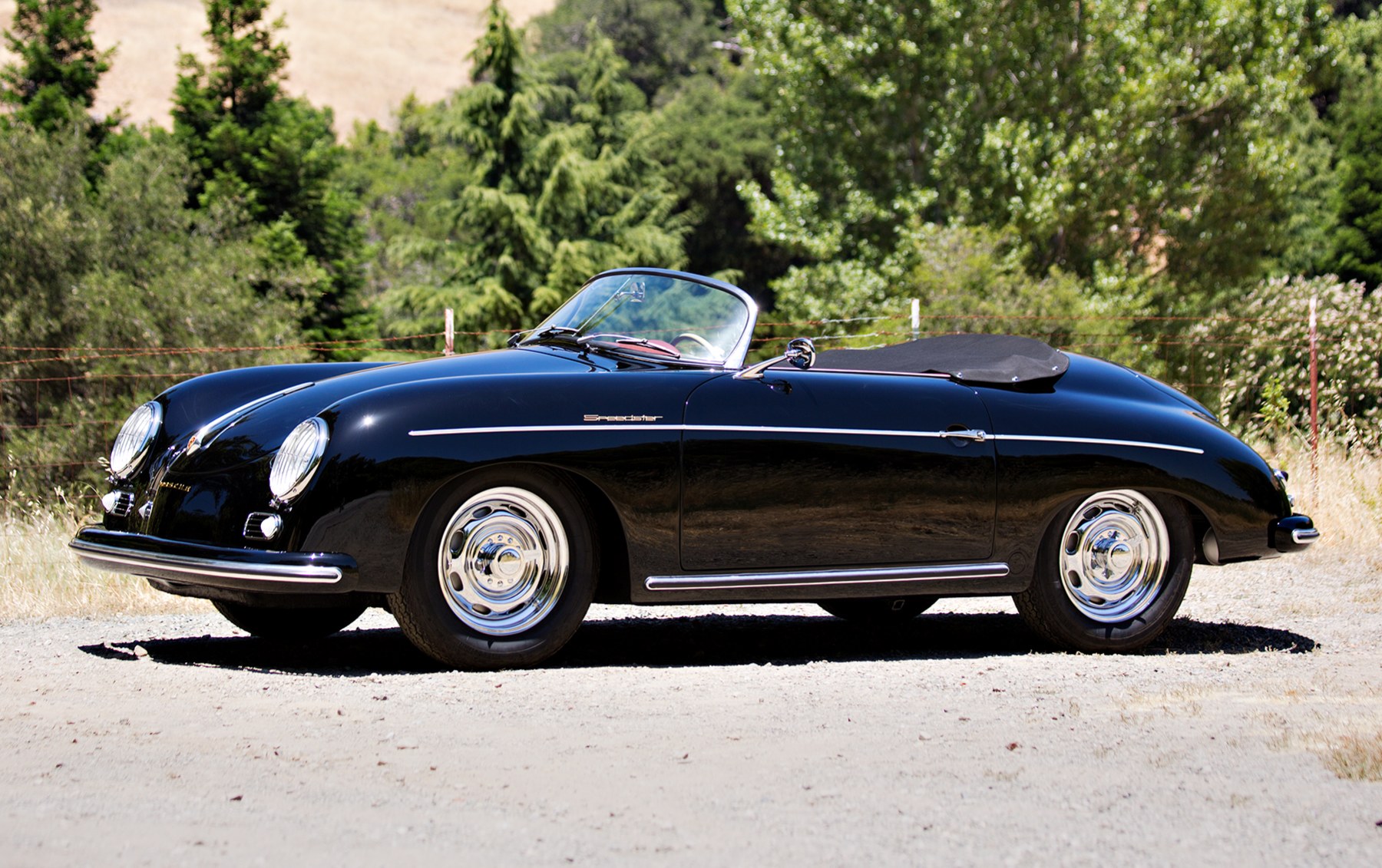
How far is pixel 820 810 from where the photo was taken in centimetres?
330

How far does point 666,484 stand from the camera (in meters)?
5.14

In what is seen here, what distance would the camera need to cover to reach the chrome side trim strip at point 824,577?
204 inches

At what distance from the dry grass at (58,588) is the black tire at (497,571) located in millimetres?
2617

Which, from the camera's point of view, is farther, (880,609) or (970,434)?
(880,609)

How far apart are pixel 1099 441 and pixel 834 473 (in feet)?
3.99

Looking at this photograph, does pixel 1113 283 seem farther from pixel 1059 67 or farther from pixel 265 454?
pixel 265 454

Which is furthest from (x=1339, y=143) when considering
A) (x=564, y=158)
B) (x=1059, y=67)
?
(x=564, y=158)

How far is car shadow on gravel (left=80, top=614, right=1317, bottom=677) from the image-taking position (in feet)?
17.5

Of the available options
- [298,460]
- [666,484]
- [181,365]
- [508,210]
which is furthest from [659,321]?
[508,210]

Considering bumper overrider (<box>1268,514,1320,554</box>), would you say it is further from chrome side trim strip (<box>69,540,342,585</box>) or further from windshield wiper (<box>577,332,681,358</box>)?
chrome side trim strip (<box>69,540,342,585</box>)

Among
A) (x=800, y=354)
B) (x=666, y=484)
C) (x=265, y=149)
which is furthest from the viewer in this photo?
(x=265, y=149)

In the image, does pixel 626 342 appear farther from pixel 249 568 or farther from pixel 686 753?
pixel 686 753

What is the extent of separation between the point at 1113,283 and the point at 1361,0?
33.5 meters

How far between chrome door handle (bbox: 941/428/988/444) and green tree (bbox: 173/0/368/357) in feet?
111
